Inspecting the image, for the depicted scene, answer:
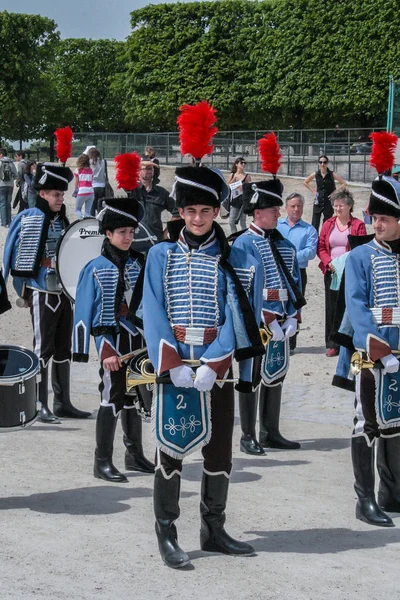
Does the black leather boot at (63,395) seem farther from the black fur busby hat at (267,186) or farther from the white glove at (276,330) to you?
the black fur busby hat at (267,186)

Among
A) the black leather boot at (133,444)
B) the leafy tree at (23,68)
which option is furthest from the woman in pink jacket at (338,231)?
the leafy tree at (23,68)

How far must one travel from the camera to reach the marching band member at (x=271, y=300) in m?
8.24

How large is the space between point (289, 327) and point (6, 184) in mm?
14796

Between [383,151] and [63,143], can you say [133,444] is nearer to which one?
[383,151]

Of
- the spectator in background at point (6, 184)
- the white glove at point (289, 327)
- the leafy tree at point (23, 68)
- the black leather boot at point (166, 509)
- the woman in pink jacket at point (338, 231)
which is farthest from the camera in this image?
the leafy tree at point (23, 68)

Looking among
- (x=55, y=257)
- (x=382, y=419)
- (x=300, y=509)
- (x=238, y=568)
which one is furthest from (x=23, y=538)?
(x=55, y=257)

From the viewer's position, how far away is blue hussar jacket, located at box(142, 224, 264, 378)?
558 cm

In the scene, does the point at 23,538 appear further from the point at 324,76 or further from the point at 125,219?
the point at 324,76

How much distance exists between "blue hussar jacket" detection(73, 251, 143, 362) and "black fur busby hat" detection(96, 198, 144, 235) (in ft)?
0.85

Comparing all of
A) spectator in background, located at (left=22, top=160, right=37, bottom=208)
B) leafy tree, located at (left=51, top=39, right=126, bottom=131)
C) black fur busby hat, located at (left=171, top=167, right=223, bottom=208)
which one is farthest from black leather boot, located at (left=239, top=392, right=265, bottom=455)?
leafy tree, located at (left=51, top=39, right=126, bottom=131)

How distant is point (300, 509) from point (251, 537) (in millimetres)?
664

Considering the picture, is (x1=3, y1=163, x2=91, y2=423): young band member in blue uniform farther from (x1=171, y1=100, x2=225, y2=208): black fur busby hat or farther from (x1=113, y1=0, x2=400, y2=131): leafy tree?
(x1=113, y1=0, x2=400, y2=131): leafy tree

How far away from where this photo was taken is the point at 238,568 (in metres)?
5.47

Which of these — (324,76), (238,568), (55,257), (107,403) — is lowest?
(238,568)
